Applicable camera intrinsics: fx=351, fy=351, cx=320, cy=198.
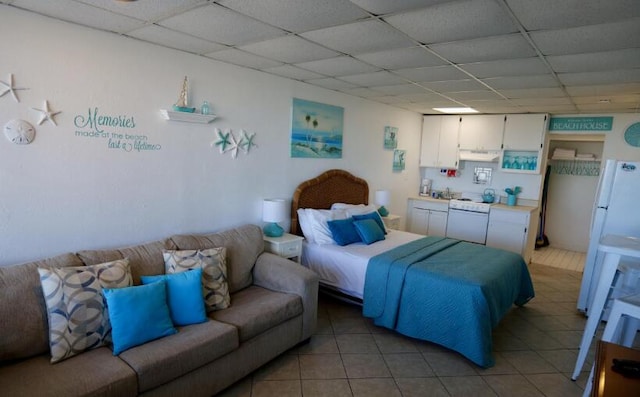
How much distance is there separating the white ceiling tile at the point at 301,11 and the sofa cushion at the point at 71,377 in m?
2.07

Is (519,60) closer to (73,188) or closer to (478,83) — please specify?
(478,83)

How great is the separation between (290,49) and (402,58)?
90 centimetres

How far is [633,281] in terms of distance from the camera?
3.12 m

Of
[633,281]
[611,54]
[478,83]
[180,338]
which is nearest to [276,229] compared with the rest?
[180,338]

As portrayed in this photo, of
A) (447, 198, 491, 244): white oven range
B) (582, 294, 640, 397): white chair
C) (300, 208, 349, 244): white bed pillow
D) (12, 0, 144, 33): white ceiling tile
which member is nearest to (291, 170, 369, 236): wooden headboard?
(300, 208, 349, 244): white bed pillow

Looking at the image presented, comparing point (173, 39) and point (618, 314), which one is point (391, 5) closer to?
point (173, 39)

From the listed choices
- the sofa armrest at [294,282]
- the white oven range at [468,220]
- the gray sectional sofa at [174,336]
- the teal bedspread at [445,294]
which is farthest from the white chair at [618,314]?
the white oven range at [468,220]

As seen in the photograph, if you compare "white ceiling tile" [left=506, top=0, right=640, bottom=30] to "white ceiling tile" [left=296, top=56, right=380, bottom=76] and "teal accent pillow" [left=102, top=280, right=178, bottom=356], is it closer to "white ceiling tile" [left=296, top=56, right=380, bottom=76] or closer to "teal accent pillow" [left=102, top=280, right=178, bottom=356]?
"white ceiling tile" [left=296, top=56, right=380, bottom=76]

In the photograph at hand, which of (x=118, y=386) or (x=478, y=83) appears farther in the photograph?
(x=478, y=83)

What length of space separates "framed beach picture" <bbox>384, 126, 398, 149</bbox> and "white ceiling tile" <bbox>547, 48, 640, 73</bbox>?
279cm

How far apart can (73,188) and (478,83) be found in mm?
3690

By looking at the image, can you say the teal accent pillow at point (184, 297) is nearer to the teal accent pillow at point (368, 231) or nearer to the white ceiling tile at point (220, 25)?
the white ceiling tile at point (220, 25)

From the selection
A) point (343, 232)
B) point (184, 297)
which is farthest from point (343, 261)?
point (184, 297)

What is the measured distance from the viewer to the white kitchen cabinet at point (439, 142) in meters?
6.14
